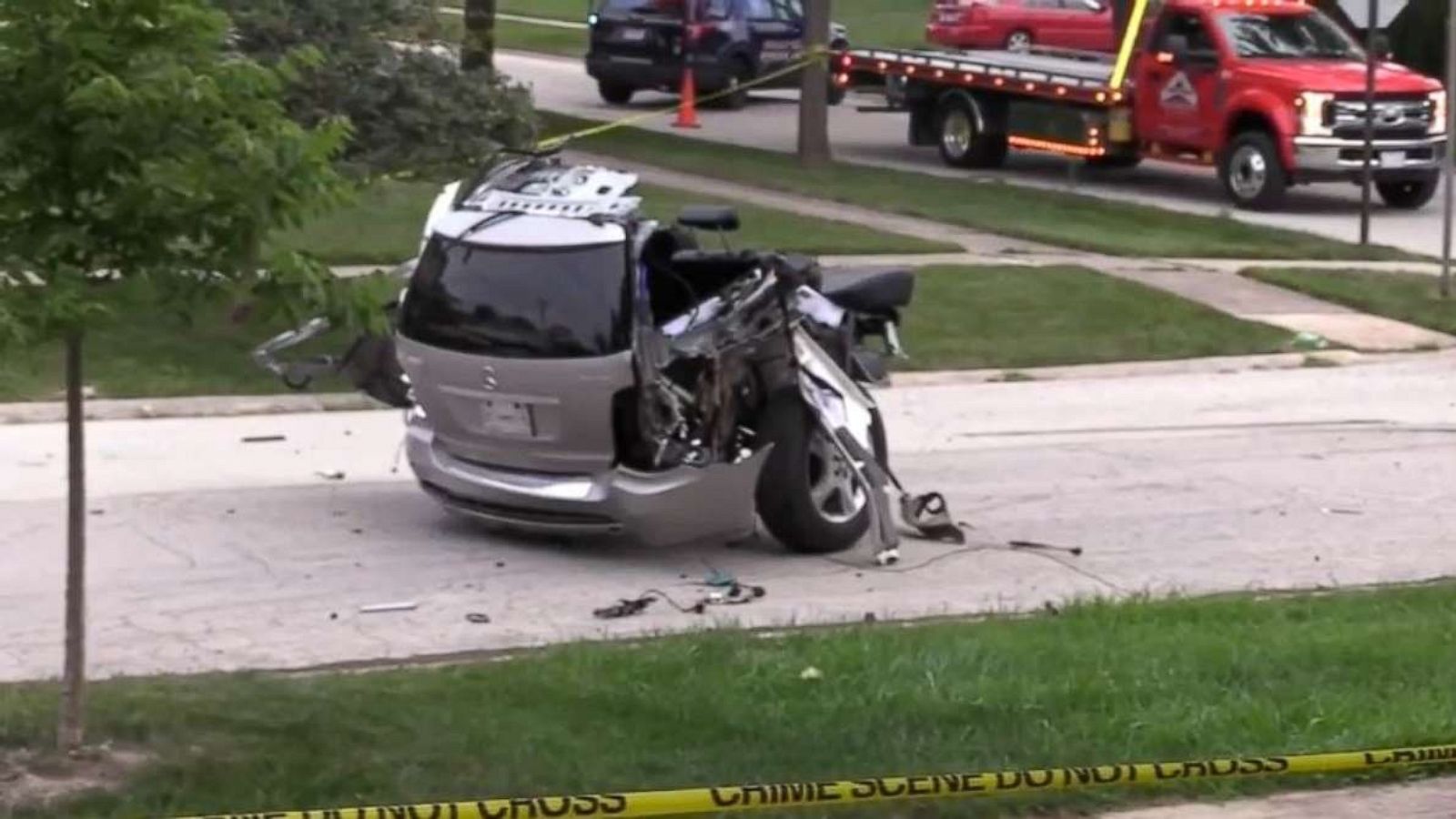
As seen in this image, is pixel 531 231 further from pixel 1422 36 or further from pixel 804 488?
pixel 1422 36

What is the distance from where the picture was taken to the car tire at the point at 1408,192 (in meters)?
28.5

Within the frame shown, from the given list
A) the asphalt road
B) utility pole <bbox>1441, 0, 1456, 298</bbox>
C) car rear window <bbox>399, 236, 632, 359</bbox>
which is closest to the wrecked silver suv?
car rear window <bbox>399, 236, 632, 359</bbox>

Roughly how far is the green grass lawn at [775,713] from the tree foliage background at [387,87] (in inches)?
354

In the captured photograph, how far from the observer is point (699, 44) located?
3806cm

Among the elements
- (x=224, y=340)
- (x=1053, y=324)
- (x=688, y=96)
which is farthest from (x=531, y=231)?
(x=688, y=96)

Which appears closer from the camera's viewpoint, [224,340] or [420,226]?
[224,340]

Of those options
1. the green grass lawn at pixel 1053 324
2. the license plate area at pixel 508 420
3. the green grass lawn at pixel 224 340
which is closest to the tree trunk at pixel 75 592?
the license plate area at pixel 508 420

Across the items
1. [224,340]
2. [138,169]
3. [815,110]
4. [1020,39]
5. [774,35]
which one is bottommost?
[224,340]

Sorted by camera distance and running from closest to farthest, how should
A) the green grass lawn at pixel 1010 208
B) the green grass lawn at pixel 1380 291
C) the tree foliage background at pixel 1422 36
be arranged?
1. the green grass lawn at pixel 1380 291
2. the green grass lawn at pixel 1010 208
3. the tree foliage background at pixel 1422 36

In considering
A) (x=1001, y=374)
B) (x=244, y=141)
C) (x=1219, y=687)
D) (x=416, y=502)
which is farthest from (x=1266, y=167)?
(x=244, y=141)

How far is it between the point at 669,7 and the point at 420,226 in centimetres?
1687

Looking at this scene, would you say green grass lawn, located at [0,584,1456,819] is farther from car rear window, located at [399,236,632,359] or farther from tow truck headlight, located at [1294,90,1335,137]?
tow truck headlight, located at [1294,90,1335,137]

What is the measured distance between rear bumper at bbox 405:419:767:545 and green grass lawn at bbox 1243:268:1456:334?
1030cm

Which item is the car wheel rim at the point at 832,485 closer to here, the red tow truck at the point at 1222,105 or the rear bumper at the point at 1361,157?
the red tow truck at the point at 1222,105
